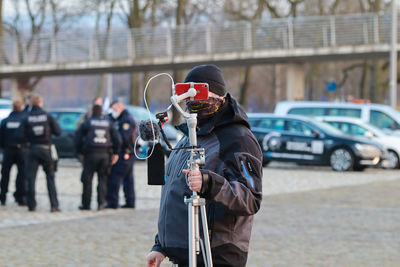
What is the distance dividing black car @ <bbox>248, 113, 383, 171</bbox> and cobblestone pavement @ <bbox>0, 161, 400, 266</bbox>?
5.13 metres

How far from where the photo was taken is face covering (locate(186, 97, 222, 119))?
388 centimetres

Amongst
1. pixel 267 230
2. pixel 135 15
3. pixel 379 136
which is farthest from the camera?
pixel 135 15

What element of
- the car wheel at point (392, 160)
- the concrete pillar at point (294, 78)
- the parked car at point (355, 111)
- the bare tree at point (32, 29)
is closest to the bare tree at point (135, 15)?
the bare tree at point (32, 29)

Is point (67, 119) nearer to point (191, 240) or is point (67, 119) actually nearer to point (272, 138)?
point (272, 138)

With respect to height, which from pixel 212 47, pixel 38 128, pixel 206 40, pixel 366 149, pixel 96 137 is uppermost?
pixel 206 40

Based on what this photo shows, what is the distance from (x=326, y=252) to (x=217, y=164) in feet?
17.7

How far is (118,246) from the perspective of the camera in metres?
9.50

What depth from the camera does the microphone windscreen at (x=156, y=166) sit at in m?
3.87

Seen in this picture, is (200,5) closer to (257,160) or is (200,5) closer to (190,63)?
(190,63)

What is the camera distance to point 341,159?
22688 millimetres

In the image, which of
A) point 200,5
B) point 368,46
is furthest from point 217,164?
point 200,5

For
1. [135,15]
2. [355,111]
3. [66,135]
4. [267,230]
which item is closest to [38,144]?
[267,230]

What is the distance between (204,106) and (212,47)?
33.2 m

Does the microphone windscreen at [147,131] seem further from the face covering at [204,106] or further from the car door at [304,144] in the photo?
the car door at [304,144]
